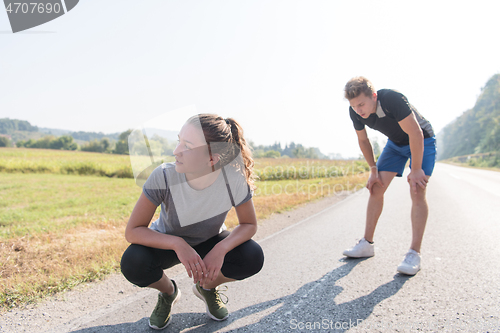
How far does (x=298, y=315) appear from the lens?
211cm

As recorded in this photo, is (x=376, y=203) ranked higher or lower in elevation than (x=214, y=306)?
higher

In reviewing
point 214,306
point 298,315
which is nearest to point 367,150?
point 298,315

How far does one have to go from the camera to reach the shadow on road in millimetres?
1967

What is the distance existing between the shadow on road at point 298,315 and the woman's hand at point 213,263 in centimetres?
37

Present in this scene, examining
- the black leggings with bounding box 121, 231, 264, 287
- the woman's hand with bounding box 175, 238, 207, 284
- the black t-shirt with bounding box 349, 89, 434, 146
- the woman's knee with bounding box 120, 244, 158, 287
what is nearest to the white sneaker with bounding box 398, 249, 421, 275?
the black t-shirt with bounding box 349, 89, 434, 146

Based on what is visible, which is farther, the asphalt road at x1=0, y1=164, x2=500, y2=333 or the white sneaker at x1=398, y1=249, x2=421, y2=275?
the white sneaker at x1=398, y1=249, x2=421, y2=275

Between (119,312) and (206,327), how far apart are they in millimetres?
738

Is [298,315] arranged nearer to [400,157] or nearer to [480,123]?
[400,157]

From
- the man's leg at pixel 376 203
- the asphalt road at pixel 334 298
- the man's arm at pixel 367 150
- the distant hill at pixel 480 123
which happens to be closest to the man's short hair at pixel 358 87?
the man's arm at pixel 367 150

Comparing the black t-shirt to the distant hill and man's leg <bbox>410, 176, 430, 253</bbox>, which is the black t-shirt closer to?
man's leg <bbox>410, 176, 430, 253</bbox>

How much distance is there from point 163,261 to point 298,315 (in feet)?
3.42

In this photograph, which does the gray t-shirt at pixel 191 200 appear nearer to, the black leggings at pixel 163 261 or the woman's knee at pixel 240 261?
the black leggings at pixel 163 261

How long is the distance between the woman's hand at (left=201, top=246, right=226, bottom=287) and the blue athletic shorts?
2.32 meters

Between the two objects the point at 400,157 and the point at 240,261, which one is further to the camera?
the point at 400,157
